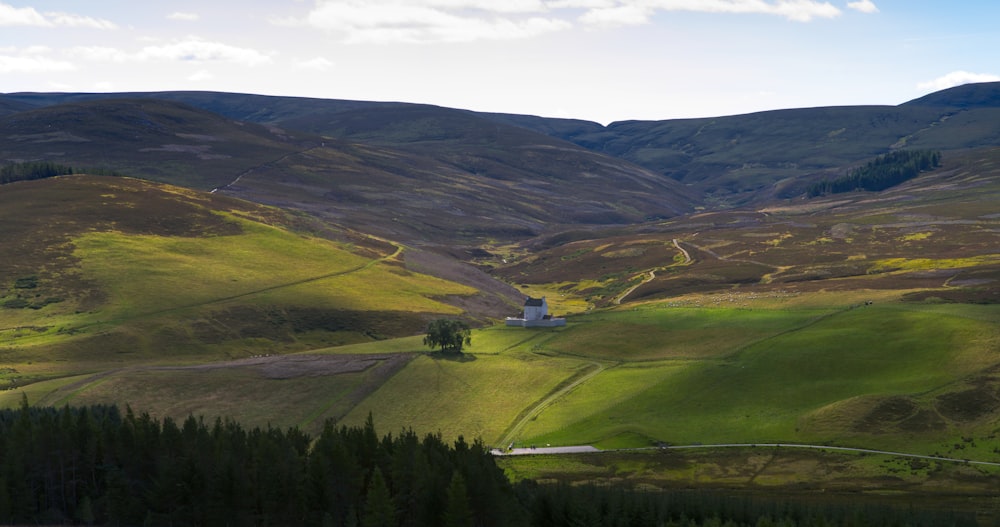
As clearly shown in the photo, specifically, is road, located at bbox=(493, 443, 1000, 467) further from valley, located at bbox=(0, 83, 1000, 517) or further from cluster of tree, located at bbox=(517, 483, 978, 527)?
cluster of tree, located at bbox=(517, 483, 978, 527)

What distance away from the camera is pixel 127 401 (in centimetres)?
11669

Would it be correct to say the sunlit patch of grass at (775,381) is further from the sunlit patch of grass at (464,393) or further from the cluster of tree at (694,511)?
the cluster of tree at (694,511)

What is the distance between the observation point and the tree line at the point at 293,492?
69.9m

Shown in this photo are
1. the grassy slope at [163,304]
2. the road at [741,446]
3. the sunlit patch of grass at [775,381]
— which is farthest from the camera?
the grassy slope at [163,304]

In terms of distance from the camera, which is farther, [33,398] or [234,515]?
[33,398]

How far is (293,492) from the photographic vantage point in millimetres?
71438

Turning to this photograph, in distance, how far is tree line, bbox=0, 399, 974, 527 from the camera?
69938mm

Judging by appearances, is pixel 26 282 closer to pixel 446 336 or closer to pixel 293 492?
→ pixel 446 336

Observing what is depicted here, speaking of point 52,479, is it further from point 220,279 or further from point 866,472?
point 220,279

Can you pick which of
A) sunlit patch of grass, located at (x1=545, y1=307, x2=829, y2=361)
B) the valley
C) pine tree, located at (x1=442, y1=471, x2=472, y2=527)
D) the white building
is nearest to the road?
the valley

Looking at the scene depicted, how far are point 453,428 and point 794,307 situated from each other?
64495 millimetres

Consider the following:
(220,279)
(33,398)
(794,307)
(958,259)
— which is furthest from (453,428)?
(958,259)

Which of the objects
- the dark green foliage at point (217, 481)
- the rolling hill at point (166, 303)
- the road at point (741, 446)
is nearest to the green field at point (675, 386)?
the road at point (741, 446)

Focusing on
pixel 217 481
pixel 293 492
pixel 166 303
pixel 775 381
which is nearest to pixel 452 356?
pixel 775 381
